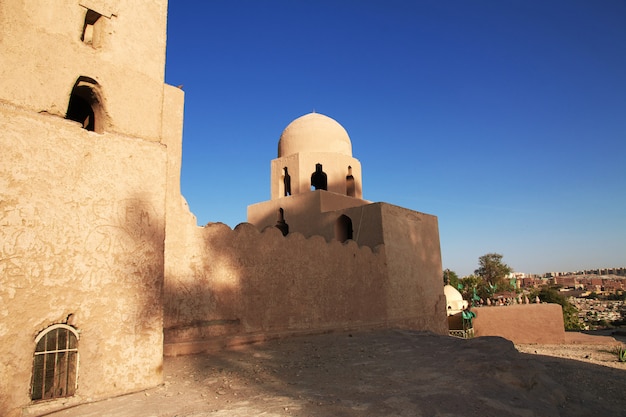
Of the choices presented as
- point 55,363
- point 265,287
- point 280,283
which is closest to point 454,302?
point 280,283

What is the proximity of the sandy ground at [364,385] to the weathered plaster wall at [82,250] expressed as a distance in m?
0.45

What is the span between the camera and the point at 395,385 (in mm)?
4965

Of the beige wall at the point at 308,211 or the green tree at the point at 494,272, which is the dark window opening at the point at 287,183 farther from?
the green tree at the point at 494,272

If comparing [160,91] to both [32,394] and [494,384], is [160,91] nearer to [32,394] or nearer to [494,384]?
[32,394]

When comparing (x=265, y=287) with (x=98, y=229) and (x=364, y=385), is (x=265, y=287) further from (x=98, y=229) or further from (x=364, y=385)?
(x=98, y=229)

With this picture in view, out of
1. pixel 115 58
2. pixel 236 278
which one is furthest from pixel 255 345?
pixel 115 58

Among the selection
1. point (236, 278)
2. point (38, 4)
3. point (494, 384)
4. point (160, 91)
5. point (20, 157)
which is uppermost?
point (38, 4)

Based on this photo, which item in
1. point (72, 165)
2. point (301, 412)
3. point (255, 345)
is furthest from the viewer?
point (255, 345)

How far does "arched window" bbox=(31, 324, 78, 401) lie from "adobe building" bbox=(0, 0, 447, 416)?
11mm

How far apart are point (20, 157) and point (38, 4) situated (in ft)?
5.56

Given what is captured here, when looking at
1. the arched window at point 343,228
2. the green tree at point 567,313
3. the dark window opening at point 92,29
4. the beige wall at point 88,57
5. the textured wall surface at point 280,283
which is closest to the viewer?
the beige wall at point 88,57

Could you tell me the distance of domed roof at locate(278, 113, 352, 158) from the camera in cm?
1485

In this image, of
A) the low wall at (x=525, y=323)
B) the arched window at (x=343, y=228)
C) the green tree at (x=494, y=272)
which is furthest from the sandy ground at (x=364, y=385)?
the green tree at (x=494, y=272)

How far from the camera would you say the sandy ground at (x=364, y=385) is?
406 cm
